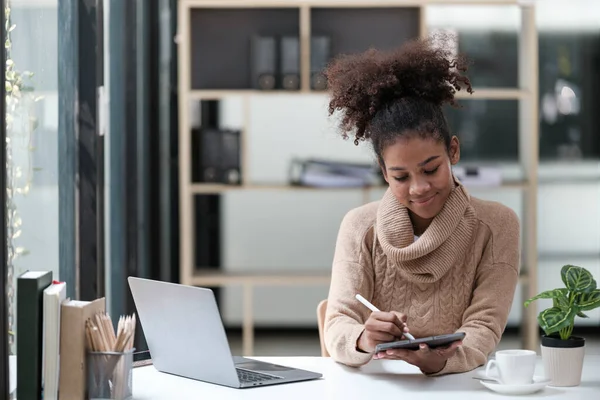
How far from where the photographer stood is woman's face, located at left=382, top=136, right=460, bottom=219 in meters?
2.13

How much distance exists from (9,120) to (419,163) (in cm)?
98

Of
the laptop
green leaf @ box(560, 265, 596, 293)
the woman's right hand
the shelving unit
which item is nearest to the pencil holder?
the laptop

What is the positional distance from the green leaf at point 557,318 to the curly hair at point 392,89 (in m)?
0.48

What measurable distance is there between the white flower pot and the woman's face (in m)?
0.44

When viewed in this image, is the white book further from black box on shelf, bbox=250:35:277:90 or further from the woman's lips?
black box on shelf, bbox=250:35:277:90

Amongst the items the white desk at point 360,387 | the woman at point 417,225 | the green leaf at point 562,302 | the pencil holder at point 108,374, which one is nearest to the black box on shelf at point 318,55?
the woman at point 417,225

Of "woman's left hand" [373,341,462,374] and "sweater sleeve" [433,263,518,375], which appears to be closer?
"woman's left hand" [373,341,462,374]

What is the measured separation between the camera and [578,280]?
189 cm

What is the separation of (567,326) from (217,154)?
2754mm

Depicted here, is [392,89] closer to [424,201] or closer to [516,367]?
[424,201]

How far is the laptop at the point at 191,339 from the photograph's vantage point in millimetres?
1818

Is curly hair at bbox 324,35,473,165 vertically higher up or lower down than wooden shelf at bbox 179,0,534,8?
lower down

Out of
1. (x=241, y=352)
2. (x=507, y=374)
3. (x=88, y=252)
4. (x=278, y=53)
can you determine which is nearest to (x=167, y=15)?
(x=278, y=53)

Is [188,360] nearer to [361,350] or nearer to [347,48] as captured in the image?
[361,350]
